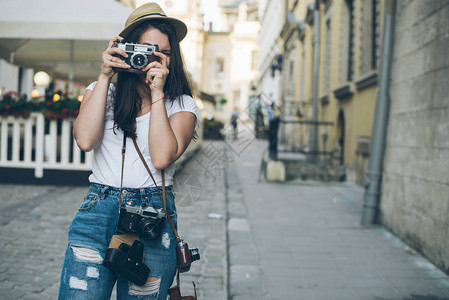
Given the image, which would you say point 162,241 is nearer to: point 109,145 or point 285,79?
point 109,145

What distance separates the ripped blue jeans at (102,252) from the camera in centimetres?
172

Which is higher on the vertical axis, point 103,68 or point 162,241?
point 103,68

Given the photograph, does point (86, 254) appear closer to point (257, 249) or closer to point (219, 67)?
point (257, 249)

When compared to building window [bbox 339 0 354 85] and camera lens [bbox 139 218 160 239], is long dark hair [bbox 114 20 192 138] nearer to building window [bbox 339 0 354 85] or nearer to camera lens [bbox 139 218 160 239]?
camera lens [bbox 139 218 160 239]

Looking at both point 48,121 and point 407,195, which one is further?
point 48,121

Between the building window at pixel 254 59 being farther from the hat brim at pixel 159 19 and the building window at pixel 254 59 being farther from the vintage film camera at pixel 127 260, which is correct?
the vintage film camera at pixel 127 260

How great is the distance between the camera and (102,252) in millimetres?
1756

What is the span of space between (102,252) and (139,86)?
0.67 metres

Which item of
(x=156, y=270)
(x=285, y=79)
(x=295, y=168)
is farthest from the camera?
(x=285, y=79)

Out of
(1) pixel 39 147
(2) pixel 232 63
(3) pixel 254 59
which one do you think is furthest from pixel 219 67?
(1) pixel 39 147

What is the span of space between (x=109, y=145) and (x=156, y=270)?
0.53 m

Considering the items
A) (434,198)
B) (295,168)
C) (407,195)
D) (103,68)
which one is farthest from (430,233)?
(295,168)

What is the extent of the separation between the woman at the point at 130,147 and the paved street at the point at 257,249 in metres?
0.46

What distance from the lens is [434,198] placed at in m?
4.32
